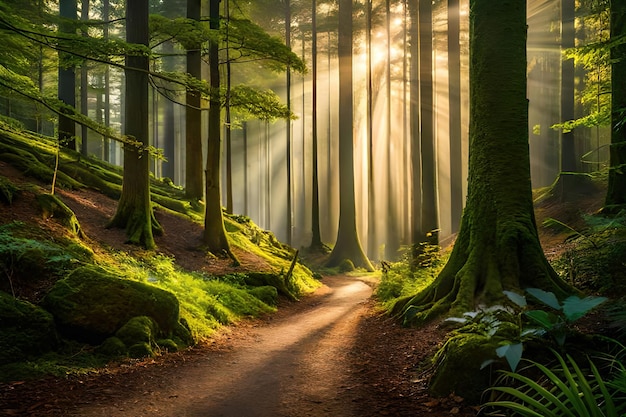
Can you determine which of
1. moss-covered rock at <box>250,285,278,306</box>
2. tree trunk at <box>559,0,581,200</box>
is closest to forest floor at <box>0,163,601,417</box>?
moss-covered rock at <box>250,285,278,306</box>

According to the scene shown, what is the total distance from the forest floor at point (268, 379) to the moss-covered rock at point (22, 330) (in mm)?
529

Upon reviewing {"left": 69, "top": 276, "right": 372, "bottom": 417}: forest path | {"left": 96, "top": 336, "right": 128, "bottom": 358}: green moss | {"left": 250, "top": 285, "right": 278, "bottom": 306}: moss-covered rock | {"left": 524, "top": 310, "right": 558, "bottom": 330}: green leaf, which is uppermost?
{"left": 524, "top": 310, "right": 558, "bottom": 330}: green leaf

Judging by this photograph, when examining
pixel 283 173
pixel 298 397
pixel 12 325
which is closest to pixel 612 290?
pixel 298 397

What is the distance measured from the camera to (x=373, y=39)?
91.6ft

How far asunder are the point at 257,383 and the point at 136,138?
7968 mm

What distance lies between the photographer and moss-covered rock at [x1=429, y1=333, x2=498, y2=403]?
11.6 ft

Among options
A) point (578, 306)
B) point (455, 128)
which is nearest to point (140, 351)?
point (578, 306)

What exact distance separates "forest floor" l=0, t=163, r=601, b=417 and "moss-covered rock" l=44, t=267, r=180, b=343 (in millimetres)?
643

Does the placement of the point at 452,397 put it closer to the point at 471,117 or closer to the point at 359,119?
the point at 471,117

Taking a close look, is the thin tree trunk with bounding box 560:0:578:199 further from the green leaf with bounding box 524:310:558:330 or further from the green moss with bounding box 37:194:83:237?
the green moss with bounding box 37:194:83:237

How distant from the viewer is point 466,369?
3621 millimetres

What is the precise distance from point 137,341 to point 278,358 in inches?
79.5

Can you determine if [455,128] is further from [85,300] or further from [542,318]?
[85,300]

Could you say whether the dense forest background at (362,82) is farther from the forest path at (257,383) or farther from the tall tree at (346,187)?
the forest path at (257,383)
